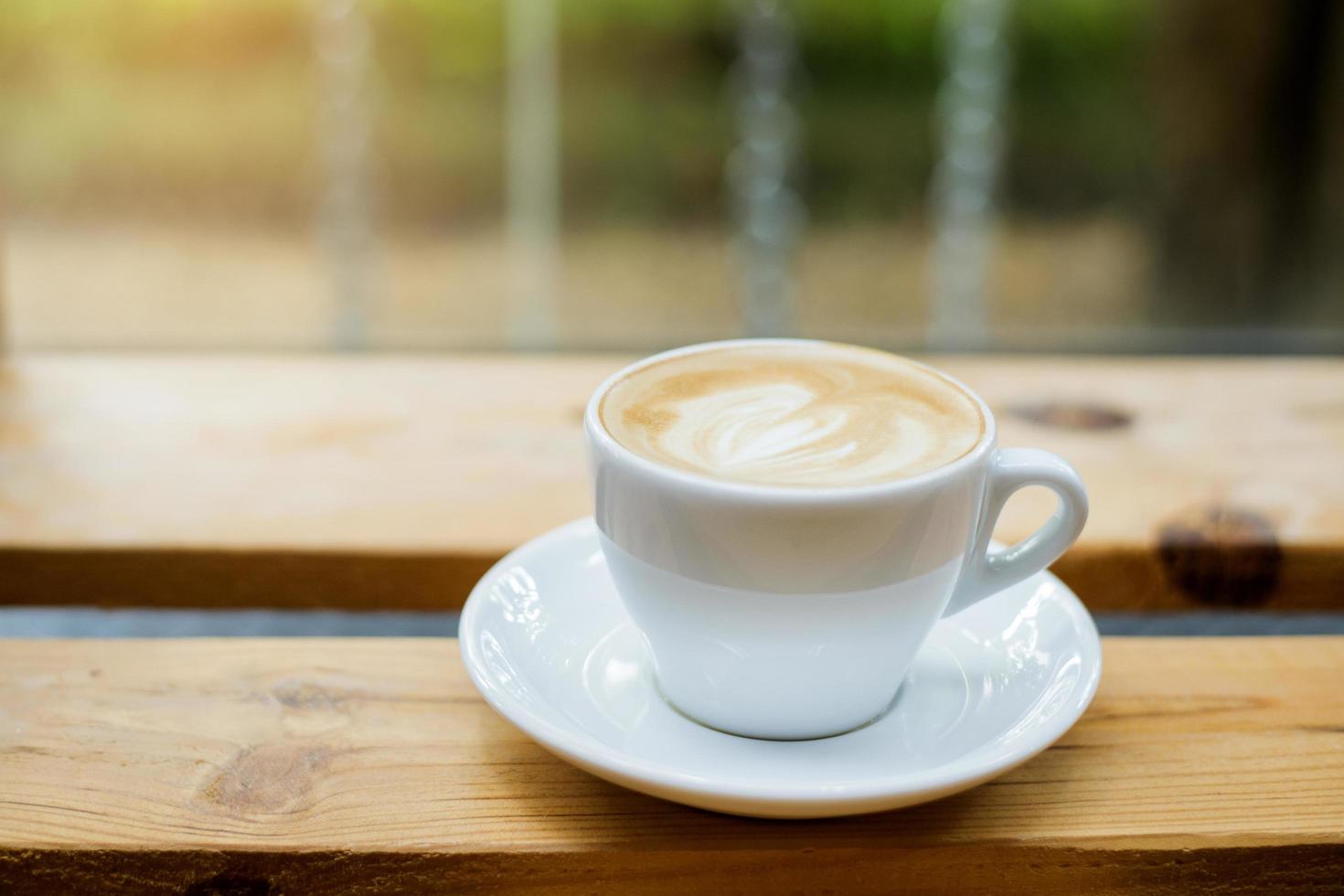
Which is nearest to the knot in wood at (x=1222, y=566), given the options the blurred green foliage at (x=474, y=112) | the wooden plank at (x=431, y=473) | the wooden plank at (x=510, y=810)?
the wooden plank at (x=431, y=473)

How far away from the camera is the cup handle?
0.43 meters

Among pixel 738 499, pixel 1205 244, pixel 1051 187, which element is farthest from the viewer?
pixel 1051 187

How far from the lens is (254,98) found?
10.5ft

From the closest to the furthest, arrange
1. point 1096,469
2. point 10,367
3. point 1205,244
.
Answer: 1. point 1096,469
2. point 10,367
3. point 1205,244

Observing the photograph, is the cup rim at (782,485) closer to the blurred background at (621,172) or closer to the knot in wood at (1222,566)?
the knot in wood at (1222,566)

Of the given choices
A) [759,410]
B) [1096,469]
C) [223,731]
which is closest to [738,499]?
[759,410]

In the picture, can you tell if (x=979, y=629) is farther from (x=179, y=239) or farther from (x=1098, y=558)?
(x=179, y=239)

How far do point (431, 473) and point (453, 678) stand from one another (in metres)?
0.18

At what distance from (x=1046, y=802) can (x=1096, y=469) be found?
281 millimetres

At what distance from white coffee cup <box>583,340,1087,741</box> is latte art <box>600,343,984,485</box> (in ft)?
0.04

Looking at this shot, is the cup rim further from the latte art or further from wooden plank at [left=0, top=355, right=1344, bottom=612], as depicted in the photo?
wooden plank at [left=0, top=355, right=1344, bottom=612]

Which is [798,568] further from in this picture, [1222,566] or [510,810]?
[1222,566]

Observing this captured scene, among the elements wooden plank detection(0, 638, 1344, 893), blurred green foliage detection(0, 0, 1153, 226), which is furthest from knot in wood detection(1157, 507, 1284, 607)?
blurred green foliage detection(0, 0, 1153, 226)

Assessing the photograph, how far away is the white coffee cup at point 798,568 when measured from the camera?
1.26ft
